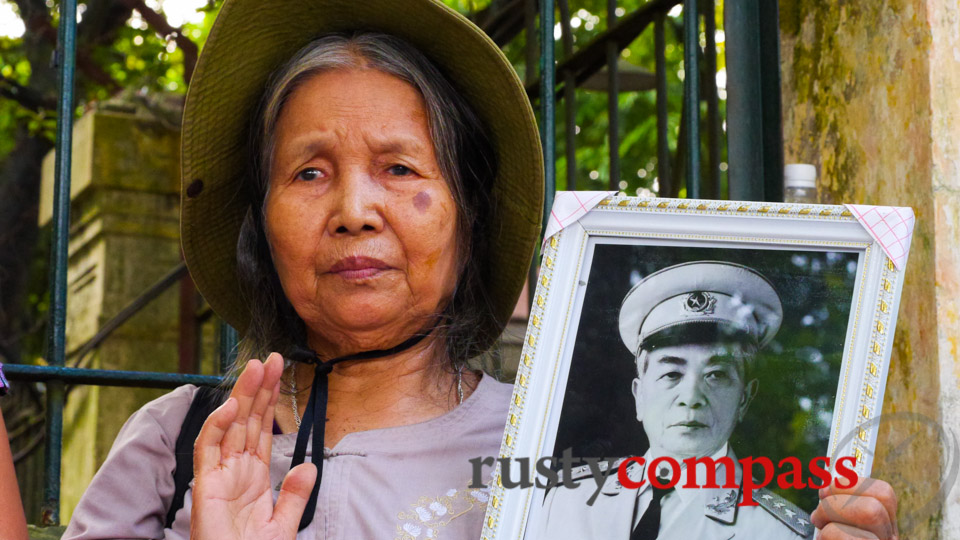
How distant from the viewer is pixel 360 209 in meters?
1.92

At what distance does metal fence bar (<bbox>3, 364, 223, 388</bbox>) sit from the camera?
231 cm

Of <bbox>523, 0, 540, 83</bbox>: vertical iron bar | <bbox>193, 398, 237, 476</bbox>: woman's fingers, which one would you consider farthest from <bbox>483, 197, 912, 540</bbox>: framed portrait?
<bbox>523, 0, 540, 83</bbox>: vertical iron bar

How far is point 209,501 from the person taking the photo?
167cm

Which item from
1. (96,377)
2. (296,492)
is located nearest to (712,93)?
(96,377)

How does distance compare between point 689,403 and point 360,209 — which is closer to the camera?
point 689,403

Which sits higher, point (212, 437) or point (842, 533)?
point (212, 437)

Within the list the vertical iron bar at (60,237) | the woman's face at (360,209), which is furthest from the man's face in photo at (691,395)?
the vertical iron bar at (60,237)

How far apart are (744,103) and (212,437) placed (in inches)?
57.6

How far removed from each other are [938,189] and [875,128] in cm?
22

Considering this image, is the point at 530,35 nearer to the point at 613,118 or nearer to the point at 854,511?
the point at 613,118

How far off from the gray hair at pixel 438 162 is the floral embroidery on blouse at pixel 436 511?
0.31 m

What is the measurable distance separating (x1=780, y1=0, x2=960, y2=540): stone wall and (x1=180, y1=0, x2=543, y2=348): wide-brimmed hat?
660mm

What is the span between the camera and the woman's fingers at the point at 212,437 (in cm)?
168

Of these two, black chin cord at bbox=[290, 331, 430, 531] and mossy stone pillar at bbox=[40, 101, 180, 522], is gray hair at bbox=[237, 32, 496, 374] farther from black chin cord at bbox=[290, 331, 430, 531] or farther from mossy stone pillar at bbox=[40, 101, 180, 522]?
mossy stone pillar at bbox=[40, 101, 180, 522]
